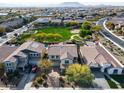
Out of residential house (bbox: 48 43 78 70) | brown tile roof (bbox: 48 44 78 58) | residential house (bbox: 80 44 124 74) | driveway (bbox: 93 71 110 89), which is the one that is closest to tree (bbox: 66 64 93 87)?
driveway (bbox: 93 71 110 89)

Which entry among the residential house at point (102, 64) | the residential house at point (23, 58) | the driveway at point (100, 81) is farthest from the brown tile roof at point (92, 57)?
the residential house at point (23, 58)

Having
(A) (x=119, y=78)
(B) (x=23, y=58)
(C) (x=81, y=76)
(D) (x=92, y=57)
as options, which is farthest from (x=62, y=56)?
(A) (x=119, y=78)

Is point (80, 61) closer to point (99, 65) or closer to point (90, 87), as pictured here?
point (99, 65)

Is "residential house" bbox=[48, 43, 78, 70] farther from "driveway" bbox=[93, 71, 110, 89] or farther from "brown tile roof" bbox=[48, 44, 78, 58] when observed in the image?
"driveway" bbox=[93, 71, 110, 89]

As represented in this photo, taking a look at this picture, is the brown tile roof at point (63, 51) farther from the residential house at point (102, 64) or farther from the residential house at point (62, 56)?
the residential house at point (102, 64)

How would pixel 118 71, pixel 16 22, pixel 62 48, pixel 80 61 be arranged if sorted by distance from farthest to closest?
pixel 16 22 → pixel 62 48 → pixel 80 61 → pixel 118 71

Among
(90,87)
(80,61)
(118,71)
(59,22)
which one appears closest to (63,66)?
(80,61)
